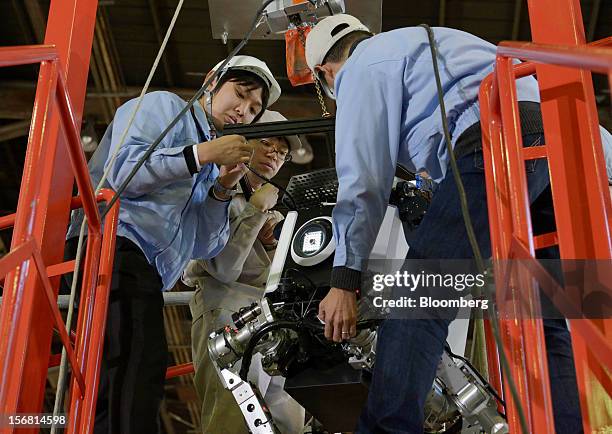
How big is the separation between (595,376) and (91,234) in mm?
1493

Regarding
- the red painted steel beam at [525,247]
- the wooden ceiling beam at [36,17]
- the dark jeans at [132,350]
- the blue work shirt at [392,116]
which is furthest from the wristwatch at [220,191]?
the wooden ceiling beam at [36,17]

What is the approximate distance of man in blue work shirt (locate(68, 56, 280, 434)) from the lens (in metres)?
2.63

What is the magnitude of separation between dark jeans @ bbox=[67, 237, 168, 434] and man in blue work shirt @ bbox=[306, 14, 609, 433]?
0.64 meters

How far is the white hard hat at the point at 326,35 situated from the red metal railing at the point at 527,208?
771 millimetres

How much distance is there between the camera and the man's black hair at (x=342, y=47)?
9.52 ft

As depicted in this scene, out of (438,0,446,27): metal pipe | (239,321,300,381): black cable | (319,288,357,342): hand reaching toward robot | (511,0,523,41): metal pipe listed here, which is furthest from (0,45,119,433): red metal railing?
(511,0,523,41): metal pipe

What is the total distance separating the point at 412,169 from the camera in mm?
2680

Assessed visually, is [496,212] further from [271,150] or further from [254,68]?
[271,150]

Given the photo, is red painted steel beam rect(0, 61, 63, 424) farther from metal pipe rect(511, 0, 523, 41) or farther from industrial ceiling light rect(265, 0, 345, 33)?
metal pipe rect(511, 0, 523, 41)

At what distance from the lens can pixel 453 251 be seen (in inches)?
→ 86.7

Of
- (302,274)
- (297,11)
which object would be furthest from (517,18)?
(302,274)

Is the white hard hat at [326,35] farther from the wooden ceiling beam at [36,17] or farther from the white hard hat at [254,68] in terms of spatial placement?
the wooden ceiling beam at [36,17]

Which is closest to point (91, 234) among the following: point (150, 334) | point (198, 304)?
point (150, 334)

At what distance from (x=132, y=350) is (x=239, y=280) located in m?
1.57
